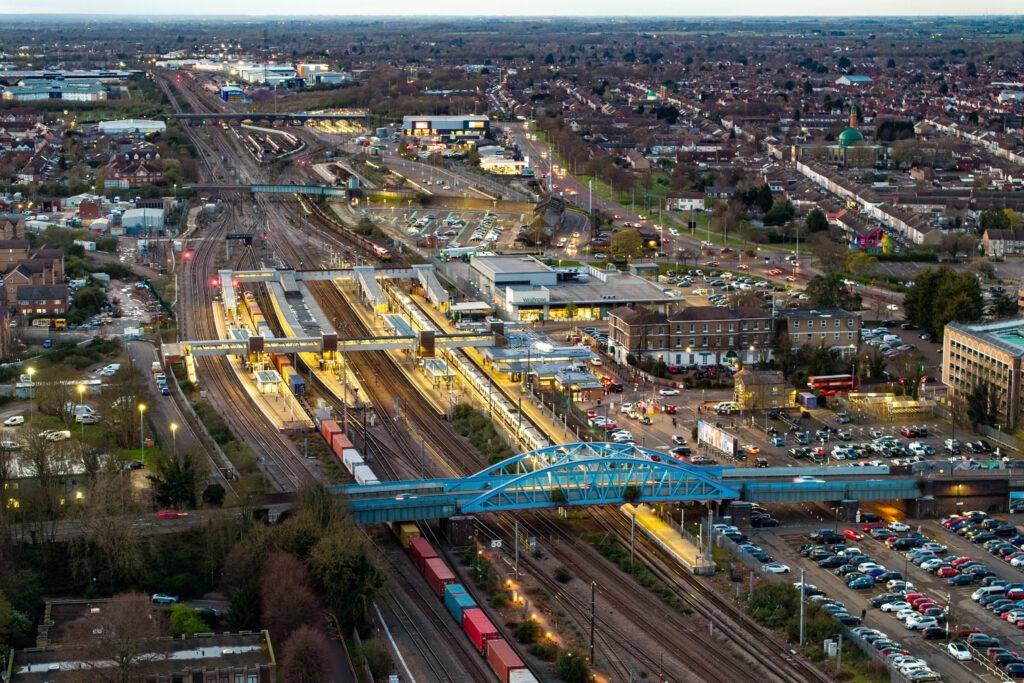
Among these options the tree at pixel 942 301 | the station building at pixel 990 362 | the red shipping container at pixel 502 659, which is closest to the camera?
the red shipping container at pixel 502 659

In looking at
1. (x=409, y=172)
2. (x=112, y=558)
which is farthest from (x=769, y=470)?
(x=409, y=172)

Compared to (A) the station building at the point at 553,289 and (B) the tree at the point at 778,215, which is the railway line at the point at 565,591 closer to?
(A) the station building at the point at 553,289

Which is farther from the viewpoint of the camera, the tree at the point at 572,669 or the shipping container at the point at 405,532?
the shipping container at the point at 405,532

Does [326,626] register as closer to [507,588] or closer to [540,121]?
[507,588]

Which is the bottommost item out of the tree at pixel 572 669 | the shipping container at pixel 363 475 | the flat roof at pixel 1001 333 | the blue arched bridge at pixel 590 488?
the tree at pixel 572 669

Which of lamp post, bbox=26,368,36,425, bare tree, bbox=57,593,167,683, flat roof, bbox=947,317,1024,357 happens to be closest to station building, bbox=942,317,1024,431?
flat roof, bbox=947,317,1024,357

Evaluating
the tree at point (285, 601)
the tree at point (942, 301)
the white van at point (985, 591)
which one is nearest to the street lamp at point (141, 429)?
the tree at point (285, 601)
